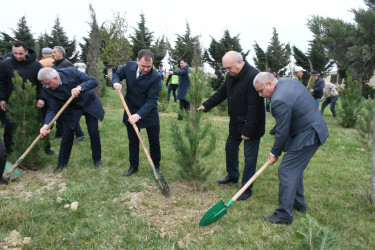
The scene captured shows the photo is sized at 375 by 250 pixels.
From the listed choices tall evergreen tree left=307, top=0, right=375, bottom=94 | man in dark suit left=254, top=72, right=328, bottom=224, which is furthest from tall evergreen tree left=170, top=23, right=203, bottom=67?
man in dark suit left=254, top=72, right=328, bottom=224

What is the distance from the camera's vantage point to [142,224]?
328 cm

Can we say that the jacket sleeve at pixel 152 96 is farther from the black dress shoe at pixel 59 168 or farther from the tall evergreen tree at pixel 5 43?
the tall evergreen tree at pixel 5 43

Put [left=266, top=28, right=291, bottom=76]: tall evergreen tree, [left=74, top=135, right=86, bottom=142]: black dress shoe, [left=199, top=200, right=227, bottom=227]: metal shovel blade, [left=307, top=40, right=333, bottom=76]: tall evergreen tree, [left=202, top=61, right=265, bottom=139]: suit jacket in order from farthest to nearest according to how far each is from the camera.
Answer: [left=307, top=40, right=333, bottom=76]: tall evergreen tree, [left=266, top=28, right=291, bottom=76]: tall evergreen tree, [left=74, top=135, right=86, bottom=142]: black dress shoe, [left=202, top=61, right=265, bottom=139]: suit jacket, [left=199, top=200, right=227, bottom=227]: metal shovel blade

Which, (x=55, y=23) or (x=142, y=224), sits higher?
(x=55, y=23)

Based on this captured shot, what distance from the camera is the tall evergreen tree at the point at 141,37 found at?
3000 cm

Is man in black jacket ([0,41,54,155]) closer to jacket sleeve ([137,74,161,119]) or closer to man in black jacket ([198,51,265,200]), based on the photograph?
jacket sleeve ([137,74,161,119])

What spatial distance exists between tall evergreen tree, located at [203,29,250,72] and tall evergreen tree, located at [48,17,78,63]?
529 inches

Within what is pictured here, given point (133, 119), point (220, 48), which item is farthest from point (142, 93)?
point (220, 48)

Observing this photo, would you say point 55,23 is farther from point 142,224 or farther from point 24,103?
point 142,224

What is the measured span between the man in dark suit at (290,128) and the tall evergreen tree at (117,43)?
1710 cm

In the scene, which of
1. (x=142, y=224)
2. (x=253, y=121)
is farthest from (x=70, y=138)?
(x=253, y=121)

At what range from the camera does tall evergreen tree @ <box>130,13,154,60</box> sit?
3000cm

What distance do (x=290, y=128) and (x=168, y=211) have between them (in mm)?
1762

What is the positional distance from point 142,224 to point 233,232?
3.32ft
